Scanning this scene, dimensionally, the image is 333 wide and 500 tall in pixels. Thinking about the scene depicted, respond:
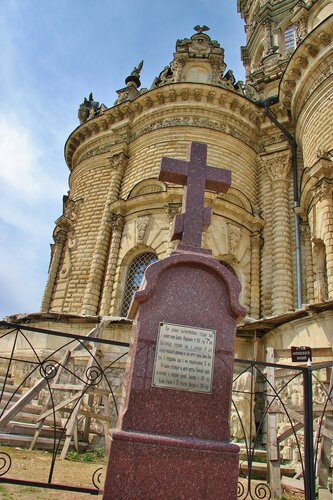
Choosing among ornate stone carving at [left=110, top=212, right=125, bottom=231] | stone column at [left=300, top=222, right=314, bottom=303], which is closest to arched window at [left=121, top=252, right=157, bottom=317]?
ornate stone carving at [left=110, top=212, right=125, bottom=231]


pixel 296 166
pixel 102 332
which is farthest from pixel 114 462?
pixel 296 166

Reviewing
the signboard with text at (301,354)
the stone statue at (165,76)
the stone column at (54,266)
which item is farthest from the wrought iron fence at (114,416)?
the stone statue at (165,76)

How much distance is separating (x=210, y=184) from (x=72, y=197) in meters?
16.1

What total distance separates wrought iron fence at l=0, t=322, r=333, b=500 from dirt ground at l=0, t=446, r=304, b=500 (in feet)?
0.20

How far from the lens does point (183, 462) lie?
12.2ft

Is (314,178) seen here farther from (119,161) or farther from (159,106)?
(119,161)

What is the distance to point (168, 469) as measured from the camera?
368 centimetres

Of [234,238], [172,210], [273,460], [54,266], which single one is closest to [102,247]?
[54,266]

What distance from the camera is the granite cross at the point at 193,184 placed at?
5020 mm

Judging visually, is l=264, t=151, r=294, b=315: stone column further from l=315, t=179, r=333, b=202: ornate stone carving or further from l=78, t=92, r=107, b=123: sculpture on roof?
l=78, t=92, r=107, b=123: sculpture on roof

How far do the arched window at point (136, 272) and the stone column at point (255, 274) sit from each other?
13.1 ft

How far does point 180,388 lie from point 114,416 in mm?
6079

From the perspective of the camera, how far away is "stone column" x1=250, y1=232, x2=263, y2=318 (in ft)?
51.0

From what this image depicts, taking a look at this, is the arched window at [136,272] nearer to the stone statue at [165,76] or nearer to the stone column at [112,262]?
the stone column at [112,262]
